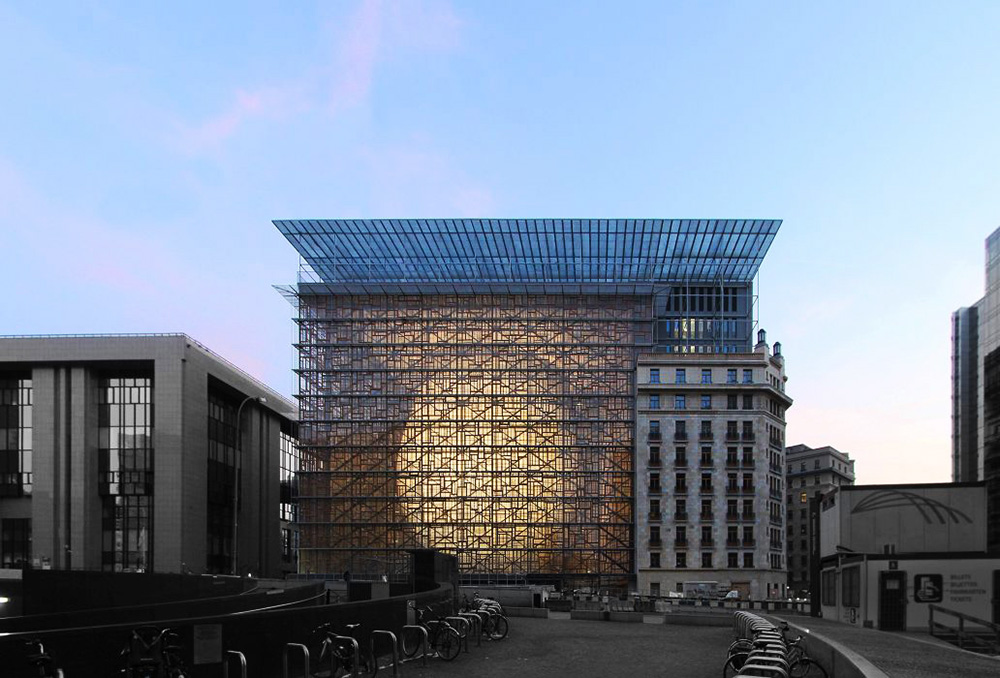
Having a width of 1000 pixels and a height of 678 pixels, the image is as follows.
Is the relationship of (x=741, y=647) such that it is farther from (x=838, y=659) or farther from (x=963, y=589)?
(x=963, y=589)

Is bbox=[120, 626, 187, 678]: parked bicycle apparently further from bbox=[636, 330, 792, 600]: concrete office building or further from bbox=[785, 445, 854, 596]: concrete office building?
bbox=[785, 445, 854, 596]: concrete office building

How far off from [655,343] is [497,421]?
61.6ft

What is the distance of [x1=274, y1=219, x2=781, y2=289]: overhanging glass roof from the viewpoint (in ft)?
288

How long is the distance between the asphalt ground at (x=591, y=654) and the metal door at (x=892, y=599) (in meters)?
5.24

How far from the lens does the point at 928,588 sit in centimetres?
3253

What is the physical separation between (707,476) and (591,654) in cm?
6587

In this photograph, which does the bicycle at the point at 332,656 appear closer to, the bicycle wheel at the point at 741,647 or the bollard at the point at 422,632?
the bollard at the point at 422,632

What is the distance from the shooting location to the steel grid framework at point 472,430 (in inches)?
3465

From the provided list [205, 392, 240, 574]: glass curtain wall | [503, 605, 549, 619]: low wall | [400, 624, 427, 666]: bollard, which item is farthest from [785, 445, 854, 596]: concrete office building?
[400, 624, 427, 666]: bollard

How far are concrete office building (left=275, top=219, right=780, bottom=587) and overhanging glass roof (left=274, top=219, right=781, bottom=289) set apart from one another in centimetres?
22

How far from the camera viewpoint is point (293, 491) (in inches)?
4296

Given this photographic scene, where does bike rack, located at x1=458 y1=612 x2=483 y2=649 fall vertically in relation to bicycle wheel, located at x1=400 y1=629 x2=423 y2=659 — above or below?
below

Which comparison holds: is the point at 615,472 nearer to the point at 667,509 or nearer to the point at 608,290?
the point at 667,509

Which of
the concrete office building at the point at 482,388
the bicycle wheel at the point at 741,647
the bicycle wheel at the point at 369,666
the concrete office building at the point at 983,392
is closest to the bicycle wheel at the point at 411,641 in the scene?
the bicycle wheel at the point at 369,666
